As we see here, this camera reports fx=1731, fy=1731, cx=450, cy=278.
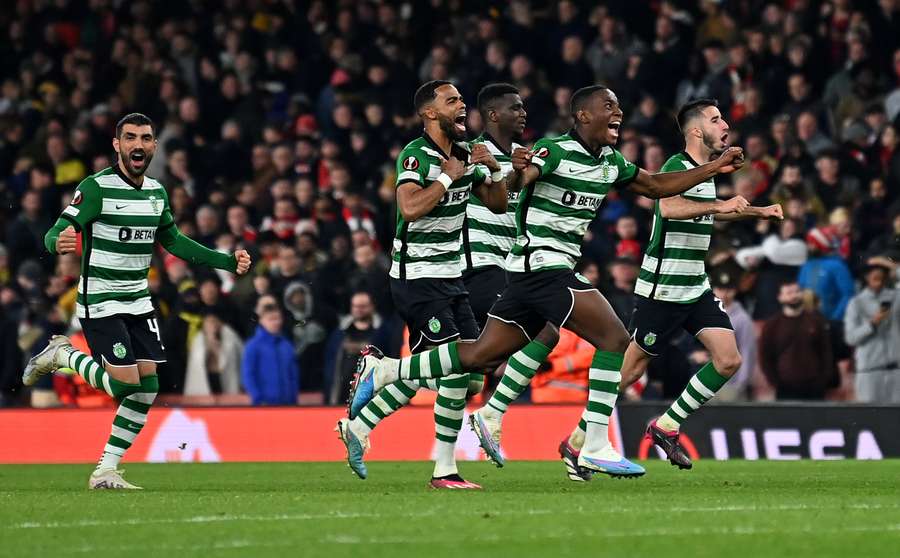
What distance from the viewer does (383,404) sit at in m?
10.4

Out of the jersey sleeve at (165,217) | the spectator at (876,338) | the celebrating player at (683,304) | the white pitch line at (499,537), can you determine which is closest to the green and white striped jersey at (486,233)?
the celebrating player at (683,304)

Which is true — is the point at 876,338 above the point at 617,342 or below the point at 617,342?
above

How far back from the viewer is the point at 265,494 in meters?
9.94

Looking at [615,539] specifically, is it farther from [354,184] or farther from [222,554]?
[354,184]

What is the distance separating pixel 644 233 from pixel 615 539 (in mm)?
9657

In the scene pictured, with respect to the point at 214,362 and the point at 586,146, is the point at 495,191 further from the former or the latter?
the point at 214,362

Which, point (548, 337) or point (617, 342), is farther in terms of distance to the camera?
point (548, 337)

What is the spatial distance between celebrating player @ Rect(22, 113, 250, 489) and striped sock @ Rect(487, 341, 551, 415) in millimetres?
1767

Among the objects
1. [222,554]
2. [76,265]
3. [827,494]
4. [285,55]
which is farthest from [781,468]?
[285,55]

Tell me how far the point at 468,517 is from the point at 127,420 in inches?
128

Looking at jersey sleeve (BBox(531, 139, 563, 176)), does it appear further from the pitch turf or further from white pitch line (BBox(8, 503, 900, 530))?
white pitch line (BBox(8, 503, 900, 530))

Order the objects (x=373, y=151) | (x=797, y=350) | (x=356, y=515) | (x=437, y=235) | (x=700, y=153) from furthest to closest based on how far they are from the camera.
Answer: (x=373, y=151) → (x=797, y=350) → (x=700, y=153) → (x=437, y=235) → (x=356, y=515)

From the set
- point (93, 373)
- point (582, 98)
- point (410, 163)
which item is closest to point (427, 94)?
point (410, 163)

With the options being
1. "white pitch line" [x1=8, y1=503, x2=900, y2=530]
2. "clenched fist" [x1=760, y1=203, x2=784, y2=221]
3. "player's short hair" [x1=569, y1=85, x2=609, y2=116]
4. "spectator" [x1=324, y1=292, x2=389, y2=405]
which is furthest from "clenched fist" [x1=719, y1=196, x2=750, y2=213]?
"spectator" [x1=324, y1=292, x2=389, y2=405]
